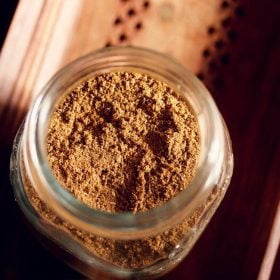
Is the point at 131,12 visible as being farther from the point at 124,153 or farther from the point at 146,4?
the point at 124,153

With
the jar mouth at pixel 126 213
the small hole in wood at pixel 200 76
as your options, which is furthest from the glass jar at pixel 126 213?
the small hole in wood at pixel 200 76

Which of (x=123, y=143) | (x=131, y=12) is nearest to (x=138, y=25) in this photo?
(x=131, y=12)

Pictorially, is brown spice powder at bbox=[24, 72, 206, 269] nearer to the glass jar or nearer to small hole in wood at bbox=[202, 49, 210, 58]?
the glass jar

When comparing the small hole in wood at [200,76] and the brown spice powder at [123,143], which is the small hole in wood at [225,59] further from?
the brown spice powder at [123,143]

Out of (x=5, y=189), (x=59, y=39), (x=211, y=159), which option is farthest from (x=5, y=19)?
(x=211, y=159)

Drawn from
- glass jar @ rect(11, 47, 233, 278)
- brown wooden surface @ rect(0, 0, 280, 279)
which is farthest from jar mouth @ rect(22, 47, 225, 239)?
brown wooden surface @ rect(0, 0, 280, 279)

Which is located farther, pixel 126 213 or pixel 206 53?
pixel 206 53

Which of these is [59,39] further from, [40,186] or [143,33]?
[40,186]
